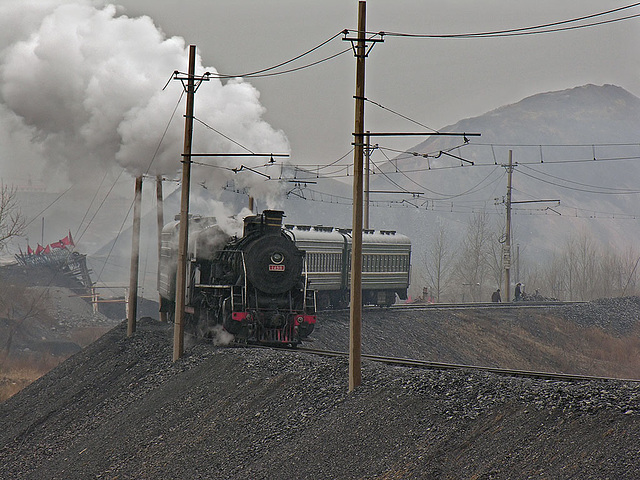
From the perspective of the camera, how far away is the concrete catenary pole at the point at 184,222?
2111 cm

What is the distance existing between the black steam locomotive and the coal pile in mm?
Answer: 1160

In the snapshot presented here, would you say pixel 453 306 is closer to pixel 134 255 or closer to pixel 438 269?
pixel 134 255

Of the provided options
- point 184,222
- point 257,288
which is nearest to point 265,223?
point 257,288

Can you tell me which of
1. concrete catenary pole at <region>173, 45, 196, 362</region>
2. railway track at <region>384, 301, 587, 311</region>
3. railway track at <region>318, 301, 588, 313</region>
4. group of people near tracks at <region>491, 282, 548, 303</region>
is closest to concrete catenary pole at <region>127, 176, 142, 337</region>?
concrete catenary pole at <region>173, 45, 196, 362</region>

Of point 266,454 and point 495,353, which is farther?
point 495,353

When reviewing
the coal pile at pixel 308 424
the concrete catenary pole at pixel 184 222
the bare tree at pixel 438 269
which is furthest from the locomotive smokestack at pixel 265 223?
the bare tree at pixel 438 269

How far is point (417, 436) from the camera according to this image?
1162cm

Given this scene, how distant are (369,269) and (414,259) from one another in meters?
164

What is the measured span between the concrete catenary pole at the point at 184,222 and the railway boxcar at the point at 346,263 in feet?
29.8

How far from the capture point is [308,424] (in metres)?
13.9

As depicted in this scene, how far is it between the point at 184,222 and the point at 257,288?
2.69m

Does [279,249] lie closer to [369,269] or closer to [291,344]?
[291,344]

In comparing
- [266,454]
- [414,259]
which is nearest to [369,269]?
[266,454]

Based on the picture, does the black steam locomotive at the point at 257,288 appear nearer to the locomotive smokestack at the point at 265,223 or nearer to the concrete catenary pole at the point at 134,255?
the locomotive smokestack at the point at 265,223
